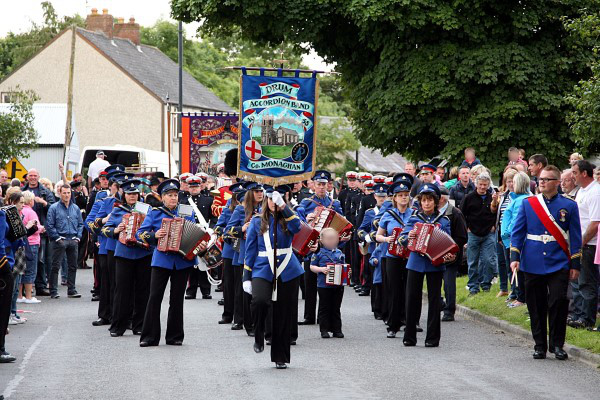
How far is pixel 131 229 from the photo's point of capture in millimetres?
14164

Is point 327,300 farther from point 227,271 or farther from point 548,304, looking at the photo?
point 548,304

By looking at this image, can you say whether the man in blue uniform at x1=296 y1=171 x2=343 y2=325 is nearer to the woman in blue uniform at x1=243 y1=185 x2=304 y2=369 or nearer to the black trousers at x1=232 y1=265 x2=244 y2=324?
the black trousers at x1=232 y1=265 x2=244 y2=324

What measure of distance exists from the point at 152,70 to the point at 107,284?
55215 mm

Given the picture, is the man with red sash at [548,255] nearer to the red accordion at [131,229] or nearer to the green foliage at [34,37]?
the red accordion at [131,229]

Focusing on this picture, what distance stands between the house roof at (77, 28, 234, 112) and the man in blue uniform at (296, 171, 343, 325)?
4864 cm

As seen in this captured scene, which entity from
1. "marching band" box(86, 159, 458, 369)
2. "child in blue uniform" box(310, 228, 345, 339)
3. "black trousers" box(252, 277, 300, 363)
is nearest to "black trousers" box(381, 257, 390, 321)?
"marching band" box(86, 159, 458, 369)

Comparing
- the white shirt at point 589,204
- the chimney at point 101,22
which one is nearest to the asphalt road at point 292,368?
the white shirt at point 589,204

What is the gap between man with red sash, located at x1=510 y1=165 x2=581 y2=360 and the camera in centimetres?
1231

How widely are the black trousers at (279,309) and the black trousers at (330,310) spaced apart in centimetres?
266

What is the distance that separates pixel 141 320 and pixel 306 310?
258 centimetres

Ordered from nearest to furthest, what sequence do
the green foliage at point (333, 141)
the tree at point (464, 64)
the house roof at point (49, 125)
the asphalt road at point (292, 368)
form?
the asphalt road at point (292, 368), the tree at point (464, 64), the house roof at point (49, 125), the green foliage at point (333, 141)

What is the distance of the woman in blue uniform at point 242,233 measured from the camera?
562 inches

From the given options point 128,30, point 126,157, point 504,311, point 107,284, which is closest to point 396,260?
point 504,311

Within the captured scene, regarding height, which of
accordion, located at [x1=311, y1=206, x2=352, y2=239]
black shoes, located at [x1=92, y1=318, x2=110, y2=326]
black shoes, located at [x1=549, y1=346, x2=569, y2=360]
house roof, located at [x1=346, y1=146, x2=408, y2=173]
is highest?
house roof, located at [x1=346, y1=146, x2=408, y2=173]
